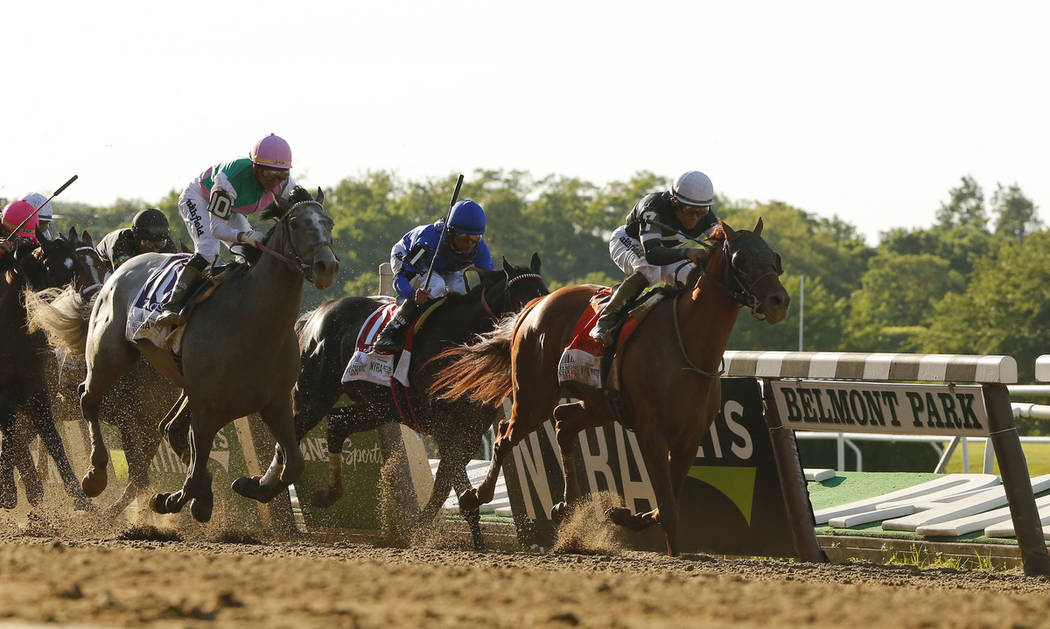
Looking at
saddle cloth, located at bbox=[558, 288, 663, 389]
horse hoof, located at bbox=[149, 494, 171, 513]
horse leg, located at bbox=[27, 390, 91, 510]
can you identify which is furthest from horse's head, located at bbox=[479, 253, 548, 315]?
horse leg, located at bbox=[27, 390, 91, 510]

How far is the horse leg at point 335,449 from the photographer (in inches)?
368

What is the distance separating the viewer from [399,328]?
904 centimetres

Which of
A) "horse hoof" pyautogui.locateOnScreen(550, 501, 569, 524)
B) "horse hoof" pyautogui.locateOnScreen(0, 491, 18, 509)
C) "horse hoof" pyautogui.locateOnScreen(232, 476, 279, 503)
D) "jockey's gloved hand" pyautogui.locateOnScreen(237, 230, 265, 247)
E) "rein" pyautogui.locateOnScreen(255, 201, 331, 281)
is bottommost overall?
"horse hoof" pyautogui.locateOnScreen(550, 501, 569, 524)

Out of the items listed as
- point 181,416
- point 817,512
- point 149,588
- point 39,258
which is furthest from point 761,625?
point 39,258

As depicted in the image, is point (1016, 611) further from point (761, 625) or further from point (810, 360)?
point (810, 360)

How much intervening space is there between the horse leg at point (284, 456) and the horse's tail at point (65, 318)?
2.00 m

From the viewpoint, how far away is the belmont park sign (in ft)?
23.2

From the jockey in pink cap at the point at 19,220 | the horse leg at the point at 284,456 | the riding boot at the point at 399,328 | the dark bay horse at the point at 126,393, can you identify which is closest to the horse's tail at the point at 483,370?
the riding boot at the point at 399,328

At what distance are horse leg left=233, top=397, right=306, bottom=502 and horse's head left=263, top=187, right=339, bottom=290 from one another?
0.80 meters

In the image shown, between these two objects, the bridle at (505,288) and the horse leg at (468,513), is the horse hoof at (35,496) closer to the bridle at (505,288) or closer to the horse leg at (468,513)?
the horse leg at (468,513)

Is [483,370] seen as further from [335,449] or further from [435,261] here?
[335,449]

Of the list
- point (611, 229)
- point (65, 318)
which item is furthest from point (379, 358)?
point (611, 229)

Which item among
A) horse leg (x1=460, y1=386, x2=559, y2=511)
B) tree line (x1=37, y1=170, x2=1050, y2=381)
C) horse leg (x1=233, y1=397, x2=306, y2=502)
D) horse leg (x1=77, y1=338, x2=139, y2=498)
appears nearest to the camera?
horse leg (x1=233, y1=397, x2=306, y2=502)

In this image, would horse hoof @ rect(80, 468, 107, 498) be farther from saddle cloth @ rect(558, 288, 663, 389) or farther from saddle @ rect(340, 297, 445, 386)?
saddle cloth @ rect(558, 288, 663, 389)
